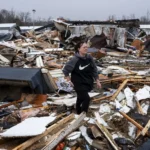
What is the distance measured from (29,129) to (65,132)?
0.64 meters

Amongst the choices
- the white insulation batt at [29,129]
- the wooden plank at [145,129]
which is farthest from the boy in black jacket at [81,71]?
the wooden plank at [145,129]

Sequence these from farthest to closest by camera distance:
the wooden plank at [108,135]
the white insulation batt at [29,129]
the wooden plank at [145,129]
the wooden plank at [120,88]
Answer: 1. the wooden plank at [120,88]
2. the wooden plank at [145,129]
3. the wooden plank at [108,135]
4. the white insulation batt at [29,129]

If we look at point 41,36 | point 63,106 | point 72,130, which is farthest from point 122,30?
point 72,130

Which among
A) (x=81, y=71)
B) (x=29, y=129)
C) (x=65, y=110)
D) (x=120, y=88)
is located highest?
(x=81, y=71)

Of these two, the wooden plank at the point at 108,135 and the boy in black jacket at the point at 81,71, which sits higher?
the boy in black jacket at the point at 81,71

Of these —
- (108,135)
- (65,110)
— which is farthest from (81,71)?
(108,135)

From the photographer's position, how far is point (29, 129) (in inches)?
181

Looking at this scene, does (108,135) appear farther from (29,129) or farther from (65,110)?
(65,110)

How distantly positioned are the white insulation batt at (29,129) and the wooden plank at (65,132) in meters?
0.24

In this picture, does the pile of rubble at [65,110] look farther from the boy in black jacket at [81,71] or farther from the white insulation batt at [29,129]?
the boy in black jacket at [81,71]

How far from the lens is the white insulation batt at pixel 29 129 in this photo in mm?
4386

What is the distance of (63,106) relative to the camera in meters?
6.70

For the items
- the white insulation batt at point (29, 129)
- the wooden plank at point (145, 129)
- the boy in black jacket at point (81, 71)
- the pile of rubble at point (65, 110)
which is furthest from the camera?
the boy in black jacket at point (81, 71)

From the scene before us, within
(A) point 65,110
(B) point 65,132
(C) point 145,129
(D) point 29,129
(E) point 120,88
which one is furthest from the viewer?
(E) point 120,88
